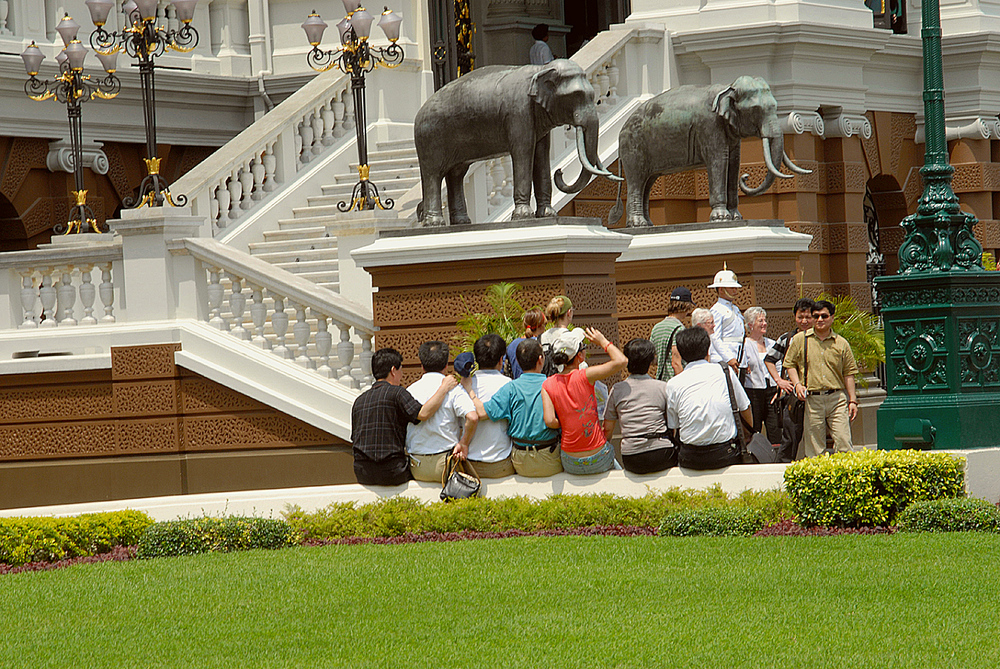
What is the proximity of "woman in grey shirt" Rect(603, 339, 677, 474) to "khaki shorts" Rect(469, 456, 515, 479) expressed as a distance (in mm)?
881

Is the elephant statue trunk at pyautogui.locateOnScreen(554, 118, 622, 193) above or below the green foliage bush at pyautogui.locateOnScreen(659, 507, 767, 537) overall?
above

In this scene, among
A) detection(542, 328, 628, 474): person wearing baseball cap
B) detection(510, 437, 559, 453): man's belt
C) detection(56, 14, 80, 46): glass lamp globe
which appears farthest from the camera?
detection(56, 14, 80, 46): glass lamp globe

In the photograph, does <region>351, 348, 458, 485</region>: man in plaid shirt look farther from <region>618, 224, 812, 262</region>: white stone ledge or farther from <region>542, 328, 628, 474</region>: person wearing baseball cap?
<region>618, 224, 812, 262</region>: white stone ledge

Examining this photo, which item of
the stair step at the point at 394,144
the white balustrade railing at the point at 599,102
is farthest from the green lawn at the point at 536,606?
the stair step at the point at 394,144

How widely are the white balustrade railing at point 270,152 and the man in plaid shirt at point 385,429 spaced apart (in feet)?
23.3

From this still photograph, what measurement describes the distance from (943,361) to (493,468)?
329 centimetres

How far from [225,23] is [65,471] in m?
10.7

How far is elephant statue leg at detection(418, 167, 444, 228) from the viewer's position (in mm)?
14477

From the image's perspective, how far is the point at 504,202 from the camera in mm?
17953

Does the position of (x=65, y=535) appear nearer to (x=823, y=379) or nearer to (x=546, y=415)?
(x=546, y=415)

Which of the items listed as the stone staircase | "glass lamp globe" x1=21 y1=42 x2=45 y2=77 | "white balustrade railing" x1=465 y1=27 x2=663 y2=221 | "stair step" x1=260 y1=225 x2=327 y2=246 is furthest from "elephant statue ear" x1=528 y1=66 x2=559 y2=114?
"glass lamp globe" x1=21 y1=42 x2=45 y2=77

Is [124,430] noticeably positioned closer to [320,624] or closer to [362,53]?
[362,53]

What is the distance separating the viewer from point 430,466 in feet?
38.6

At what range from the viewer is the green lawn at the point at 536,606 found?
7.35 meters
